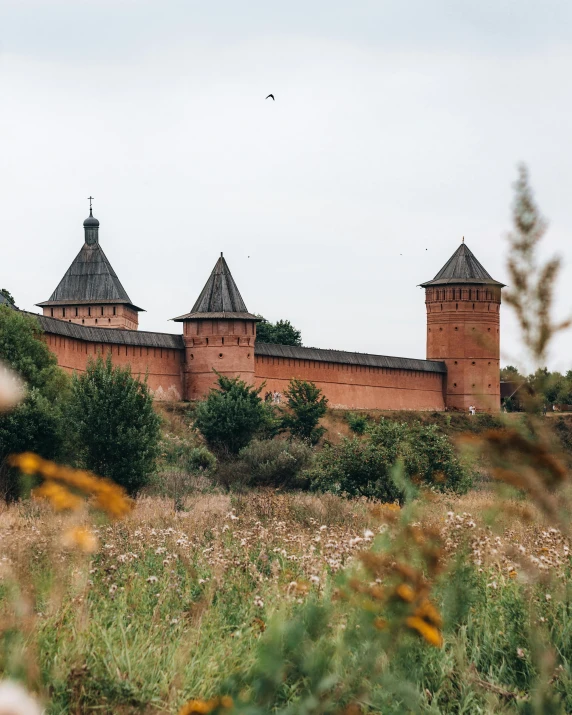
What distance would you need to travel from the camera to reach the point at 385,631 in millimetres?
1659

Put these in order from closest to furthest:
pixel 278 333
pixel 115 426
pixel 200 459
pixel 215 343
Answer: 1. pixel 115 426
2. pixel 200 459
3. pixel 215 343
4. pixel 278 333

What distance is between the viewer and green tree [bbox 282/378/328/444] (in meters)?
28.7

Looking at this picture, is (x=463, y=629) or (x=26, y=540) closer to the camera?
(x=463, y=629)

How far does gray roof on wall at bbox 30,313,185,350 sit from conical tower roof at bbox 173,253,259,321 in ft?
3.31

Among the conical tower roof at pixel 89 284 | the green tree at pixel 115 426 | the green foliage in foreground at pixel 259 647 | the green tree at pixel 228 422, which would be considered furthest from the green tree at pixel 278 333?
the green foliage in foreground at pixel 259 647

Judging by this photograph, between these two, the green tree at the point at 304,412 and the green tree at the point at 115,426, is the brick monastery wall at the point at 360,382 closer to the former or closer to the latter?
the green tree at the point at 304,412

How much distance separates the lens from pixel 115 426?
17.5m

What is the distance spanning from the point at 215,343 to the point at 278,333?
2056cm

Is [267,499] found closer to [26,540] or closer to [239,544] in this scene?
[239,544]

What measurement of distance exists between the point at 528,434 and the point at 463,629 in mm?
2857

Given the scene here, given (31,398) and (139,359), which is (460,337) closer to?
(139,359)

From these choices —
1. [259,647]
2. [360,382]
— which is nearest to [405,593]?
Result: [259,647]

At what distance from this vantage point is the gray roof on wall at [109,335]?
1006 inches

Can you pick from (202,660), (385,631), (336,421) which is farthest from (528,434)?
(336,421)
